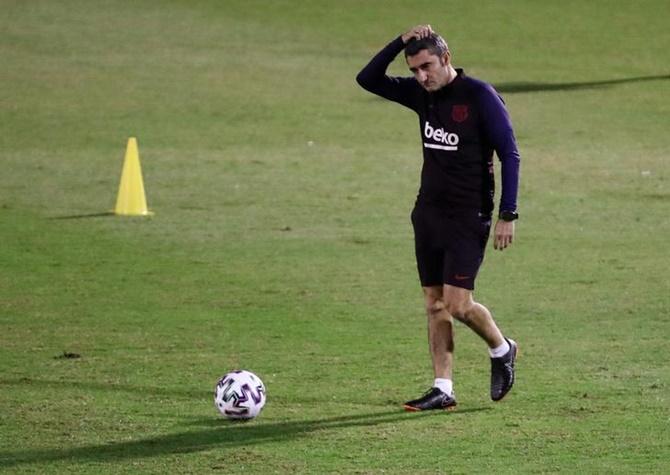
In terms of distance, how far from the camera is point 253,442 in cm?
964

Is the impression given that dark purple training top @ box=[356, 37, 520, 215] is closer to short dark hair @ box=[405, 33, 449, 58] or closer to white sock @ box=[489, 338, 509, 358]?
short dark hair @ box=[405, 33, 449, 58]

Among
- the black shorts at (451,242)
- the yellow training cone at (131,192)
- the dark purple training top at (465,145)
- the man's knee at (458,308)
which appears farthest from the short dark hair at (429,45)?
the yellow training cone at (131,192)

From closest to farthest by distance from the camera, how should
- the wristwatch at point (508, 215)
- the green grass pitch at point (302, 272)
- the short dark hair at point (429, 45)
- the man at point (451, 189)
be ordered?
the green grass pitch at point (302, 272)
the short dark hair at point (429, 45)
the man at point (451, 189)
the wristwatch at point (508, 215)

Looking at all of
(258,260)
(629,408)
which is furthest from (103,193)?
(629,408)

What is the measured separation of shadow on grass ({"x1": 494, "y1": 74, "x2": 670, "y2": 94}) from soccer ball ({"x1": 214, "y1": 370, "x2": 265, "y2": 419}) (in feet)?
73.9

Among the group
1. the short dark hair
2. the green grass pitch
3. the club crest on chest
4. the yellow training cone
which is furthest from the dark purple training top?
the yellow training cone

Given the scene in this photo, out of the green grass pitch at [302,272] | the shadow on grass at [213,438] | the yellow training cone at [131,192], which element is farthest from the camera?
the yellow training cone at [131,192]

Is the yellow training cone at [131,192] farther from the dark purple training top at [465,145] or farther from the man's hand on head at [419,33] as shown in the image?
the man's hand on head at [419,33]

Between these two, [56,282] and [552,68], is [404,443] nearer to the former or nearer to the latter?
[56,282]

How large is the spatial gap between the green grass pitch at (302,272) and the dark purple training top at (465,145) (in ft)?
4.47

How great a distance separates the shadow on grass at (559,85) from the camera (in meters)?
32.7

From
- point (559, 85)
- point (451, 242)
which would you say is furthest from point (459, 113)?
point (559, 85)

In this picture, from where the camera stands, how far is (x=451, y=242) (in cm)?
1030

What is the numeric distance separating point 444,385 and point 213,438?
1607 mm
